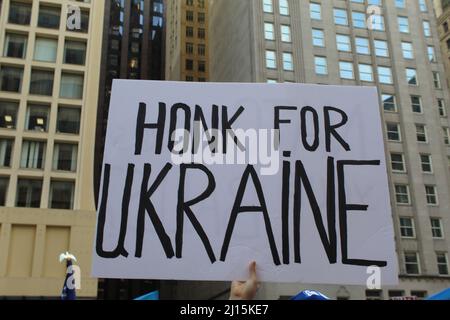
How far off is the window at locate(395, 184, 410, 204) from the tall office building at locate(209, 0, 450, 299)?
107 mm

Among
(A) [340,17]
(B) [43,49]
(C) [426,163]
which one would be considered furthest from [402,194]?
(B) [43,49]

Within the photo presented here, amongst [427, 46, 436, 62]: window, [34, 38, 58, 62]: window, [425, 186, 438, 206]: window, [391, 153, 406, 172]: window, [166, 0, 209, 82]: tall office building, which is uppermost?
[166, 0, 209, 82]: tall office building

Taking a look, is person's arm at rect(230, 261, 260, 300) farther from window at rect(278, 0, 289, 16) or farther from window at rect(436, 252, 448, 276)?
window at rect(278, 0, 289, 16)

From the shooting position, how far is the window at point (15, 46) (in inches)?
1939

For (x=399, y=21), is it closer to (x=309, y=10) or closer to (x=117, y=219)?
(x=309, y=10)

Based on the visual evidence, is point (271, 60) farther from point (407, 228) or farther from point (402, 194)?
point (407, 228)

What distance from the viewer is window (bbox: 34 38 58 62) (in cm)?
4978

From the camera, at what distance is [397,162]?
62531mm

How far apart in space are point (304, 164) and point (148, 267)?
5.73 feet

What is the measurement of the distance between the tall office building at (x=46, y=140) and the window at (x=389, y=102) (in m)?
34.2

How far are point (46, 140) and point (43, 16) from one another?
503 inches

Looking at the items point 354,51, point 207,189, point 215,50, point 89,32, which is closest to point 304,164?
point 207,189

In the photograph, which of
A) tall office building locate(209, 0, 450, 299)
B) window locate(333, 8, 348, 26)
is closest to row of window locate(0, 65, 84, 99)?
tall office building locate(209, 0, 450, 299)

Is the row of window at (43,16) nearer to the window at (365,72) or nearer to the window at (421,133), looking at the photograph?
the window at (365,72)
